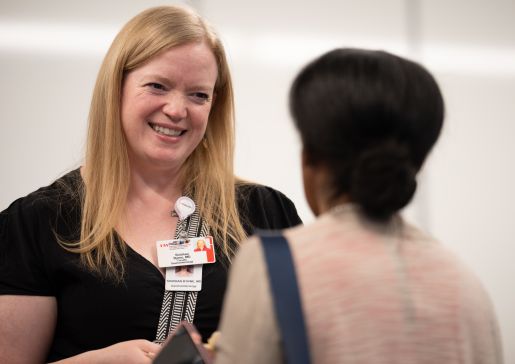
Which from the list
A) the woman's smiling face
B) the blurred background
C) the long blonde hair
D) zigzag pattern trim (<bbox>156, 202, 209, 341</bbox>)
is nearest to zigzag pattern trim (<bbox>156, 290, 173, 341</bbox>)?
zigzag pattern trim (<bbox>156, 202, 209, 341</bbox>)

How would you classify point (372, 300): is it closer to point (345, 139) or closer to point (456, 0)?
point (345, 139)

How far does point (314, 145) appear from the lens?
89 cm

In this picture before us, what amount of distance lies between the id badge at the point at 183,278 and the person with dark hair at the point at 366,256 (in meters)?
0.80

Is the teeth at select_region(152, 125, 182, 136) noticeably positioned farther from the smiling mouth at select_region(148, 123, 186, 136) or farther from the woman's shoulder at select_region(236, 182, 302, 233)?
the woman's shoulder at select_region(236, 182, 302, 233)

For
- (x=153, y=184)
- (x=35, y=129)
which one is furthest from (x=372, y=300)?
(x=35, y=129)

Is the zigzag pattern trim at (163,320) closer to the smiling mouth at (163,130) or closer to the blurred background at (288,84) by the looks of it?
the smiling mouth at (163,130)

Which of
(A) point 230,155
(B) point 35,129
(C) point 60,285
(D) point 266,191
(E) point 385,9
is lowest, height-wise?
(C) point 60,285

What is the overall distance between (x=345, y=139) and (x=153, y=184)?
1.12m

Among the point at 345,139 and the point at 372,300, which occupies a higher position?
the point at 345,139

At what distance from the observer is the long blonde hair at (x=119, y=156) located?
1.67m

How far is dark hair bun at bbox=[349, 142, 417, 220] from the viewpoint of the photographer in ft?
2.78

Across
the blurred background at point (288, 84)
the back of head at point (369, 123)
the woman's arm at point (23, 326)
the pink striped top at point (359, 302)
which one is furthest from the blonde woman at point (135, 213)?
the blurred background at point (288, 84)

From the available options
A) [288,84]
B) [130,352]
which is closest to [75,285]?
[130,352]

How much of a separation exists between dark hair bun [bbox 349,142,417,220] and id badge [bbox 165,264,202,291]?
90 cm
